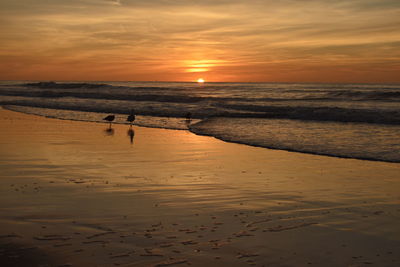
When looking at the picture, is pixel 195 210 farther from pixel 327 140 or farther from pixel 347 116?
pixel 347 116

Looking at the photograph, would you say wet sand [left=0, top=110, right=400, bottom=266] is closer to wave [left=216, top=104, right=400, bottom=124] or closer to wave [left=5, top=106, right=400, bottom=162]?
wave [left=5, top=106, right=400, bottom=162]

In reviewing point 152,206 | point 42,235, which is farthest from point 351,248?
point 42,235

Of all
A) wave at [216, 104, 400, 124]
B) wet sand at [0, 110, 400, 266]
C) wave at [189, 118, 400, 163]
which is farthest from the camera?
wave at [216, 104, 400, 124]

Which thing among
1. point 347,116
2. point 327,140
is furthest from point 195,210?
point 347,116

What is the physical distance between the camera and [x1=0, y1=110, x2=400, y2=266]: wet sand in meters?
5.30

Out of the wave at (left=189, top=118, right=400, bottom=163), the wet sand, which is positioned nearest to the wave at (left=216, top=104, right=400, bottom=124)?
the wave at (left=189, top=118, right=400, bottom=163)

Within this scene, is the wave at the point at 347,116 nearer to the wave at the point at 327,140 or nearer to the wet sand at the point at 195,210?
the wave at the point at 327,140

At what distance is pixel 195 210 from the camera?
711 centimetres

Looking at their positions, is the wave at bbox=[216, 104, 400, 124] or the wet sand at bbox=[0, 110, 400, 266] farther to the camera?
the wave at bbox=[216, 104, 400, 124]

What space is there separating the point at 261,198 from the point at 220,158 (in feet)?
14.5

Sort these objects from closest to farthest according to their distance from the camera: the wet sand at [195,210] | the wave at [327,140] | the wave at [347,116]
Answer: the wet sand at [195,210] → the wave at [327,140] → the wave at [347,116]

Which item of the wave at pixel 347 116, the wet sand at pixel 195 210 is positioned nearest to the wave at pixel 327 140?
the wet sand at pixel 195 210

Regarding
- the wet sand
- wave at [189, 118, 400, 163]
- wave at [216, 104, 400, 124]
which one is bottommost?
the wet sand

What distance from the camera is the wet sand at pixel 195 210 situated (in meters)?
5.30
